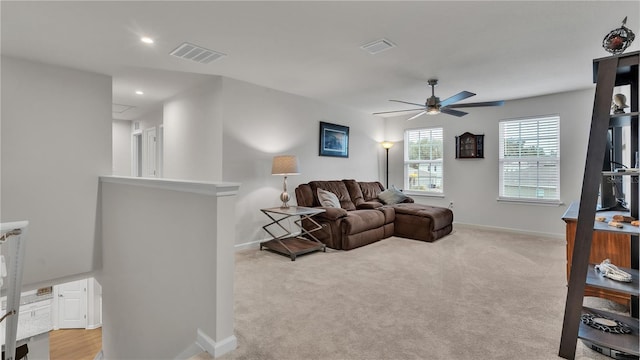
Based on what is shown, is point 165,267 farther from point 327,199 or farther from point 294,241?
point 327,199

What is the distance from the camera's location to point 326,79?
420 cm

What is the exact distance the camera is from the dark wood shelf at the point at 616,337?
1.58 metres

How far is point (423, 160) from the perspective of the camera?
655 centimetres

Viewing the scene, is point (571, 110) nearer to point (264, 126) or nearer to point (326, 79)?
point (326, 79)

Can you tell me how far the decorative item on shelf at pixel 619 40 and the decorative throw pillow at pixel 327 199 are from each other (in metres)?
3.51

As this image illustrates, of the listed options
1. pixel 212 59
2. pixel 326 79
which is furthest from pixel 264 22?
pixel 326 79

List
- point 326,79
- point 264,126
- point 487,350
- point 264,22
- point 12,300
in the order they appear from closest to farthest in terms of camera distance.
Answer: point 487,350, point 12,300, point 264,22, point 326,79, point 264,126

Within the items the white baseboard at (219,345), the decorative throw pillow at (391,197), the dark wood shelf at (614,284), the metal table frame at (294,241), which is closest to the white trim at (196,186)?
the white baseboard at (219,345)

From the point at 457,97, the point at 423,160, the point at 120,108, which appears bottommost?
the point at 423,160

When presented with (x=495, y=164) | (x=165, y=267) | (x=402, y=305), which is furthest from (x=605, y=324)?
(x=495, y=164)

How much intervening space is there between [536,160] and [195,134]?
5.79 m

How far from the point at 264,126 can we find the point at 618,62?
3.94 metres

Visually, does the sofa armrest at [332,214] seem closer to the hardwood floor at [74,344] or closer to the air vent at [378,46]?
the air vent at [378,46]

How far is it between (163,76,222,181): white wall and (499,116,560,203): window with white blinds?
16.5 feet
